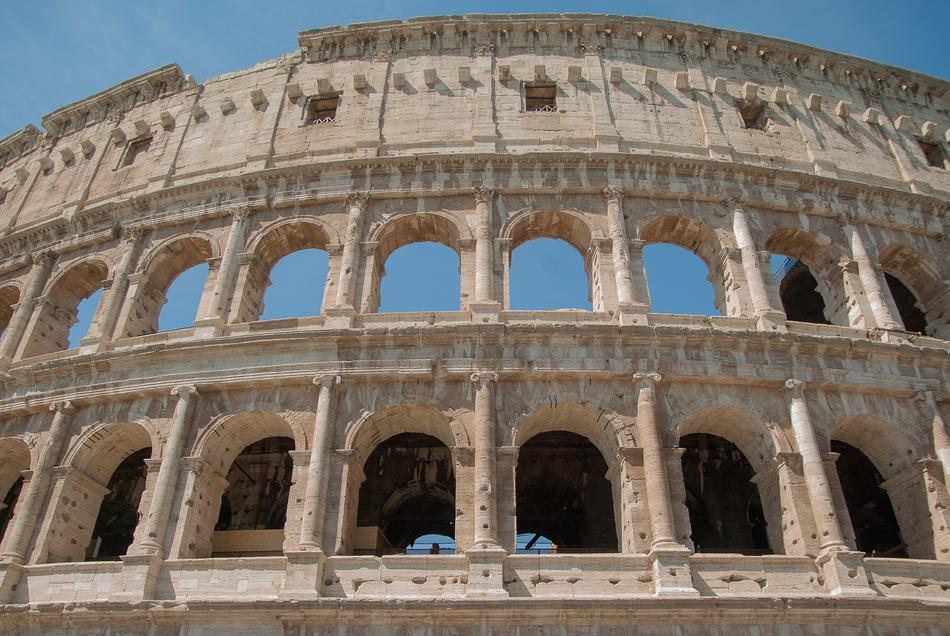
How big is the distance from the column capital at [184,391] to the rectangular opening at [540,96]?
34.1ft

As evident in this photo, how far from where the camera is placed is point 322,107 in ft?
64.8

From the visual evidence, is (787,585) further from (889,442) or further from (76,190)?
(76,190)

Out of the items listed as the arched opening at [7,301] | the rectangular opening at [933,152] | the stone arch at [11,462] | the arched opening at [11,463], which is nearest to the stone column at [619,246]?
the rectangular opening at [933,152]

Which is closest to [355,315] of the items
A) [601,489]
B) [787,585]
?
[601,489]

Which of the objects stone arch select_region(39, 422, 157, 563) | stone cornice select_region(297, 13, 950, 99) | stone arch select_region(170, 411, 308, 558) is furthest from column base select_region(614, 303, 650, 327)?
stone arch select_region(39, 422, 157, 563)

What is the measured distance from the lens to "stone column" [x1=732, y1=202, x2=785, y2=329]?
48.7 feet

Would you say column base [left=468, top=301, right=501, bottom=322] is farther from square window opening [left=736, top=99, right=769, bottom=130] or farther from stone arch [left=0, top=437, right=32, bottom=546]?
square window opening [left=736, top=99, right=769, bottom=130]

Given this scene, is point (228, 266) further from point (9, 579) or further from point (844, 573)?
point (844, 573)

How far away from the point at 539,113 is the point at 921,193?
30.1 feet

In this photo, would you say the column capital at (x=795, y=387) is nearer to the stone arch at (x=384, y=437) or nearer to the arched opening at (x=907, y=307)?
the stone arch at (x=384, y=437)

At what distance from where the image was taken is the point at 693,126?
18594 mm

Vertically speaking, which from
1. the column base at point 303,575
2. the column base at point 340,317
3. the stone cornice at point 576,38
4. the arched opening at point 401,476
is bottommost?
the column base at point 303,575

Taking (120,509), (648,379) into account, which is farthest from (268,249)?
(648,379)

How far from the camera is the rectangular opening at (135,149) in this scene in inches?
807
